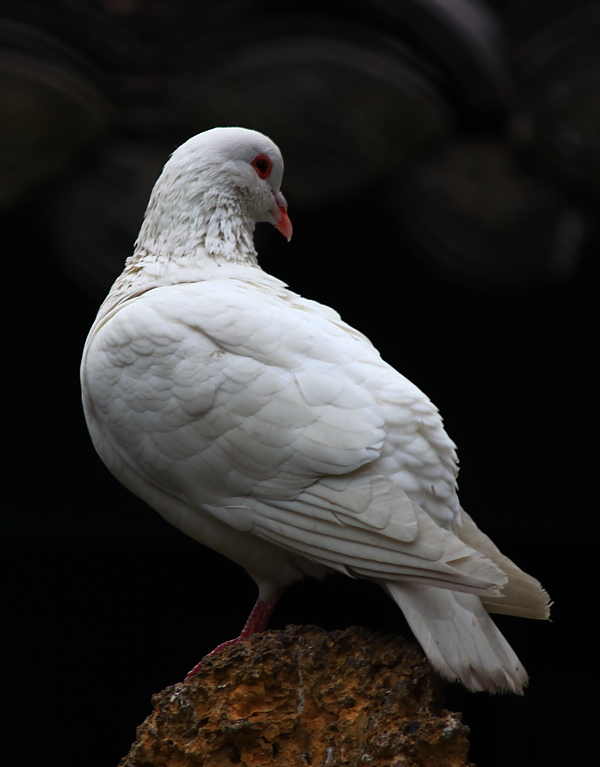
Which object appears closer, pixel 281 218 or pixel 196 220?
pixel 196 220

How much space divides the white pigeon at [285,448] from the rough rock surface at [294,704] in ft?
0.55

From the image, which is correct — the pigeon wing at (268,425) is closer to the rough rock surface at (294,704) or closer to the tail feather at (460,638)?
the tail feather at (460,638)

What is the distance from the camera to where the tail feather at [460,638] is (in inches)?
86.9

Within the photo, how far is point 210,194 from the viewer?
9.23 ft

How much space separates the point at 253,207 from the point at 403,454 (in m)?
1.02

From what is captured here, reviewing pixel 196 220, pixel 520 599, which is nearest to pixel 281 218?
pixel 196 220

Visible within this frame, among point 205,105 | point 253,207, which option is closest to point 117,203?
point 205,105

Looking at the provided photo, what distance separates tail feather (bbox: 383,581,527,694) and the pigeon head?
1.21m

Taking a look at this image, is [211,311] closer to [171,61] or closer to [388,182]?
[171,61]

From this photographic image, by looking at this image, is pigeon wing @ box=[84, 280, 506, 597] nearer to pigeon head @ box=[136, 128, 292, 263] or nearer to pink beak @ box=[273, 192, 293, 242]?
pigeon head @ box=[136, 128, 292, 263]

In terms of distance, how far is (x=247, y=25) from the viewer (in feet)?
13.2

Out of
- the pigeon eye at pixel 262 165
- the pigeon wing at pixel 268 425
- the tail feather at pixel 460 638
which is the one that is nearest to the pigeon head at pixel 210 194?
the pigeon eye at pixel 262 165

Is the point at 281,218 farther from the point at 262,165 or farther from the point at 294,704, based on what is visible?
the point at 294,704

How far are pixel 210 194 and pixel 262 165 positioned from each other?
0.67ft
